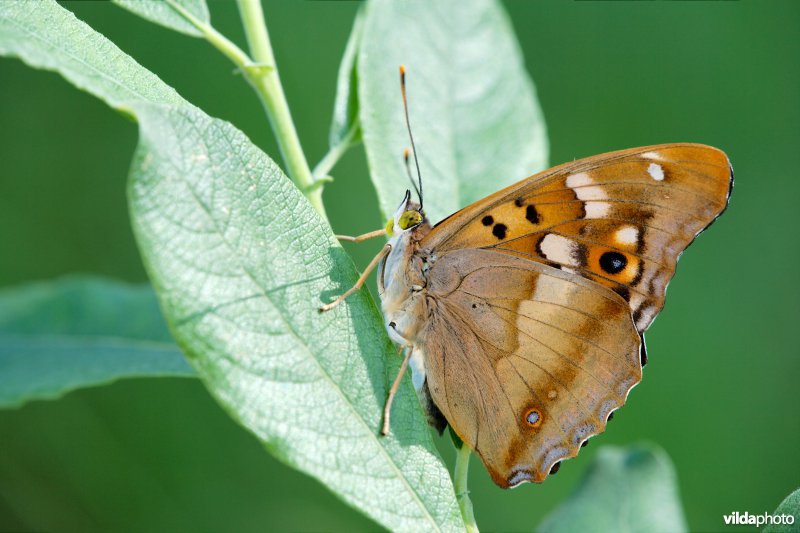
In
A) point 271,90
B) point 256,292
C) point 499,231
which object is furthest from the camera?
point 499,231

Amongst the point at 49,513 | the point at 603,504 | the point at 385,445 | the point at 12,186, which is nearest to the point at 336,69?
the point at 12,186

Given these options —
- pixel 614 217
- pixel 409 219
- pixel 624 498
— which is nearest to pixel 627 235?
pixel 614 217

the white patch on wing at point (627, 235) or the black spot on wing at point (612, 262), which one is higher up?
the white patch on wing at point (627, 235)

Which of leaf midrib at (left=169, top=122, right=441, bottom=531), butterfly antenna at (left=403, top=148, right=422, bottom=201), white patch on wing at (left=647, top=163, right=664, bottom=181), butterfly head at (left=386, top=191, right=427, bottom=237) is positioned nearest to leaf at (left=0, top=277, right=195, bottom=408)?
leaf midrib at (left=169, top=122, right=441, bottom=531)

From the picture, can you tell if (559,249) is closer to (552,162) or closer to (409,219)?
(409,219)

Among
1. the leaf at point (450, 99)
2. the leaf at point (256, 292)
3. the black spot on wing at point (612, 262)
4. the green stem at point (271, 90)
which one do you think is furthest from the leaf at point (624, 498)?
the green stem at point (271, 90)

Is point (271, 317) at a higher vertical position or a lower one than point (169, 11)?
lower

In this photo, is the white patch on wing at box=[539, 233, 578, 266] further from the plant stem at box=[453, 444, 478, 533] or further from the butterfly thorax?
the plant stem at box=[453, 444, 478, 533]

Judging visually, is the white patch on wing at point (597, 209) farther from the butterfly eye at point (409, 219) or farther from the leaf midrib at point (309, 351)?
the leaf midrib at point (309, 351)
